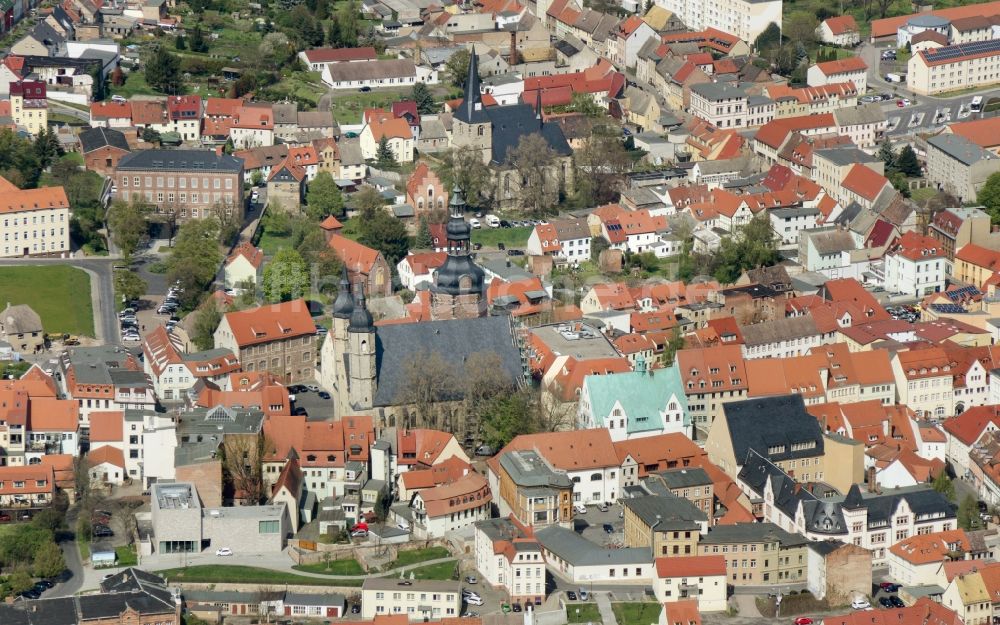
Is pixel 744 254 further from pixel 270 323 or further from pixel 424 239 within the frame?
pixel 270 323

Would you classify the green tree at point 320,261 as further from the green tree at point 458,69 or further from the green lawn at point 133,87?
the green tree at point 458,69

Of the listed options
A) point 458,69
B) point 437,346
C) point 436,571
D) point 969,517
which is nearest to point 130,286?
point 437,346

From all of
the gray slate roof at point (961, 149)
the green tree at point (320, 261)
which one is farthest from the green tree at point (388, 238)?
the gray slate roof at point (961, 149)

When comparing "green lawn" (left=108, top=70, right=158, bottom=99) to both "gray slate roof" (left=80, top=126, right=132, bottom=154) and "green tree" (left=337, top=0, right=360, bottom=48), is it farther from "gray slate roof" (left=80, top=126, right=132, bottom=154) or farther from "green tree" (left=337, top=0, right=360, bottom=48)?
"green tree" (left=337, top=0, right=360, bottom=48)

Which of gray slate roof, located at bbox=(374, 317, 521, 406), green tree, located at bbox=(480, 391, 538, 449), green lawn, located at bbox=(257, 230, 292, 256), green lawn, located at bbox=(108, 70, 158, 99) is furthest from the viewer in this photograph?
green lawn, located at bbox=(108, 70, 158, 99)

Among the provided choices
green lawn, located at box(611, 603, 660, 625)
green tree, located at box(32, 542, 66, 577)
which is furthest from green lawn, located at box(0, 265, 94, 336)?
green lawn, located at box(611, 603, 660, 625)

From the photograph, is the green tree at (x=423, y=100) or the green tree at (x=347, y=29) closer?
the green tree at (x=423, y=100)

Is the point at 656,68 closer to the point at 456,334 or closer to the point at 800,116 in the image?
the point at 800,116
